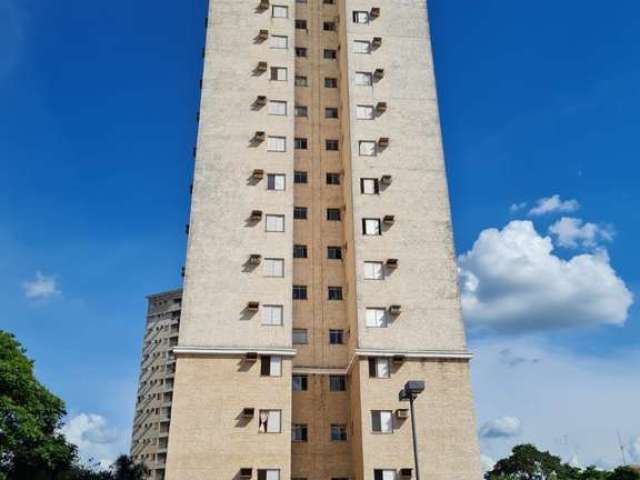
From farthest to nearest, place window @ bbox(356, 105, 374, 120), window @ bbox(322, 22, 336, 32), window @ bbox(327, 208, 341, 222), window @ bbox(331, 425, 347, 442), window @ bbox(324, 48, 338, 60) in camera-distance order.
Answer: window @ bbox(322, 22, 336, 32)
window @ bbox(324, 48, 338, 60)
window @ bbox(356, 105, 374, 120)
window @ bbox(327, 208, 341, 222)
window @ bbox(331, 425, 347, 442)

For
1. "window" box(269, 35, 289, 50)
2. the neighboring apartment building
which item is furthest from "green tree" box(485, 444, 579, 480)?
"window" box(269, 35, 289, 50)

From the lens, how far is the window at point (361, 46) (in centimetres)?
4531

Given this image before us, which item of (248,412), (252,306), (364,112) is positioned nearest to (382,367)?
(248,412)

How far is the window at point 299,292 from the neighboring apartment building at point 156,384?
6994 cm

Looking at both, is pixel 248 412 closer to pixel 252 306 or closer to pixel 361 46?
pixel 252 306

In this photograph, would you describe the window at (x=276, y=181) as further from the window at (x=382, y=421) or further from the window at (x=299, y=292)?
the window at (x=382, y=421)

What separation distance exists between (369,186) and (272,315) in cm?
1094

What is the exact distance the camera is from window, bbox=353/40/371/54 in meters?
45.3

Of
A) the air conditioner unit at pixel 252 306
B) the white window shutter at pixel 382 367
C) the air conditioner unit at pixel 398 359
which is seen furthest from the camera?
the air conditioner unit at pixel 252 306

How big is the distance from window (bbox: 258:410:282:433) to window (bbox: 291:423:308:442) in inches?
102

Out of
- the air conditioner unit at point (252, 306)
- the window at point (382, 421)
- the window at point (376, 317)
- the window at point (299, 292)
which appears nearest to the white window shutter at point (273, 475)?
the window at point (382, 421)

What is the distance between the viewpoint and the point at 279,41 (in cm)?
4538

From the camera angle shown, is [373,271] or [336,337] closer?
[373,271]

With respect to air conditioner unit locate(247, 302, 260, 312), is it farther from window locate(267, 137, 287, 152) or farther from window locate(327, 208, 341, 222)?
window locate(267, 137, 287, 152)
